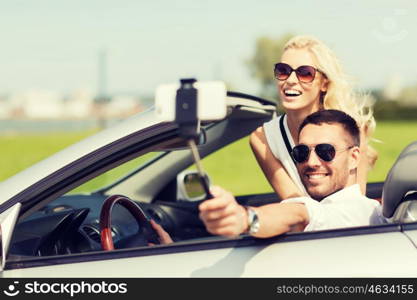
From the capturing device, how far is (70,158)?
2.65 meters

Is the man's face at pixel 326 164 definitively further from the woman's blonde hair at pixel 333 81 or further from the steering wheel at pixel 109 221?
the steering wheel at pixel 109 221

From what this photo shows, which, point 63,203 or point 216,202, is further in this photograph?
point 63,203

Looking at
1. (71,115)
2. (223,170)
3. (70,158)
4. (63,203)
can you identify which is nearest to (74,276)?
(70,158)

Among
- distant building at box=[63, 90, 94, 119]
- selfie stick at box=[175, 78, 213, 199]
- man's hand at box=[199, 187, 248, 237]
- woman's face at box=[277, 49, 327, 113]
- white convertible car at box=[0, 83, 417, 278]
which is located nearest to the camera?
selfie stick at box=[175, 78, 213, 199]

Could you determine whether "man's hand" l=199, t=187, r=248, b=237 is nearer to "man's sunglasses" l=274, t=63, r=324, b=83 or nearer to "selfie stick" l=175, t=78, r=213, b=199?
"selfie stick" l=175, t=78, r=213, b=199

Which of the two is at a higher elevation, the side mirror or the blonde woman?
the blonde woman

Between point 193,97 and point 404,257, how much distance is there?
2.97 ft

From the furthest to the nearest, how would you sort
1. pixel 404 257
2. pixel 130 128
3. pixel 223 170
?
pixel 223 170
pixel 130 128
pixel 404 257

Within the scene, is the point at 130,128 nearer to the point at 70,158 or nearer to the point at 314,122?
the point at 70,158

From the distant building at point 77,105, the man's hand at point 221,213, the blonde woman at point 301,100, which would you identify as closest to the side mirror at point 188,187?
the blonde woman at point 301,100

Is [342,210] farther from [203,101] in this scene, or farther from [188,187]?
[188,187]

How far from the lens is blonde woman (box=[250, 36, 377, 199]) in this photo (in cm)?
333

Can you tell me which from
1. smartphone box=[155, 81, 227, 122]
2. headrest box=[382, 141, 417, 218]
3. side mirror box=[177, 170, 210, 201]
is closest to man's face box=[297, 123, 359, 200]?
headrest box=[382, 141, 417, 218]

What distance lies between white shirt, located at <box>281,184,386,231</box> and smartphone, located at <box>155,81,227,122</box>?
833mm
